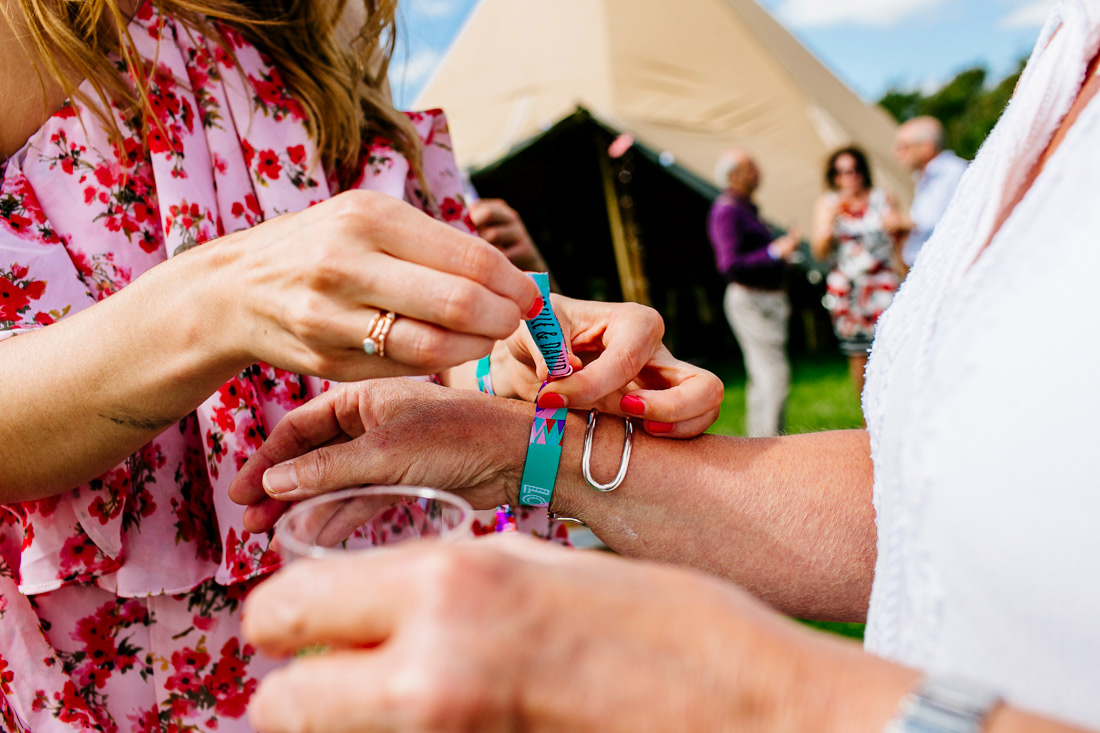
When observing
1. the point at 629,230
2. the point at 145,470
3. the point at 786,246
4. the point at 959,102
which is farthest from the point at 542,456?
the point at 959,102

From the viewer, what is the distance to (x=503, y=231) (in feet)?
6.80

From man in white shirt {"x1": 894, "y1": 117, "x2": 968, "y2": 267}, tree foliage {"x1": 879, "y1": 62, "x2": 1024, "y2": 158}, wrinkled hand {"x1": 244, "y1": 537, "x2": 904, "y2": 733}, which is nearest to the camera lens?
wrinkled hand {"x1": 244, "y1": 537, "x2": 904, "y2": 733}

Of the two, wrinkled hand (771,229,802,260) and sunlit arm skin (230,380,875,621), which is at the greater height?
wrinkled hand (771,229,802,260)

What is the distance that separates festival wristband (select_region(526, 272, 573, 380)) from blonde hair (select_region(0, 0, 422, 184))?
0.59 m

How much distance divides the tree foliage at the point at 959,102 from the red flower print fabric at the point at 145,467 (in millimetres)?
32808

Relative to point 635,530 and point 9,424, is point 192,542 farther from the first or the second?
point 635,530

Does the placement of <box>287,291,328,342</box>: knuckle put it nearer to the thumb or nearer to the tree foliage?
the thumb

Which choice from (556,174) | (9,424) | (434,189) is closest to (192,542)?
(9,424)

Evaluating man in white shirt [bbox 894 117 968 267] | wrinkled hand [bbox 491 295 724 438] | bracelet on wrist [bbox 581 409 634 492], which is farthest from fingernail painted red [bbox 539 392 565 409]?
man in white shirt [bbox 894 117 968 267]

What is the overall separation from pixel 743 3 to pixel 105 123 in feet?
33.8

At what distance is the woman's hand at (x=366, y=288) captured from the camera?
79 centimetres

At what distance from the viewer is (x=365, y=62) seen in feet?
5.32

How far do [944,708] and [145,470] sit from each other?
1177 millimetres

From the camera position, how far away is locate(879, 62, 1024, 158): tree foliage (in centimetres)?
3225
